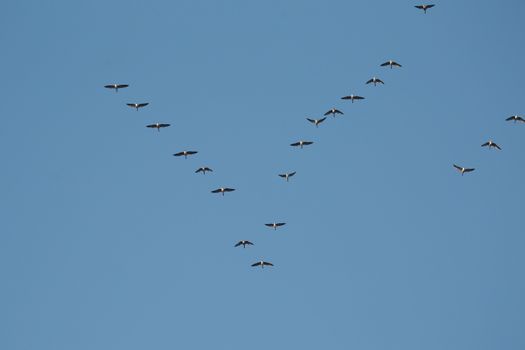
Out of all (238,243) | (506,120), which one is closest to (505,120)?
(506,120)

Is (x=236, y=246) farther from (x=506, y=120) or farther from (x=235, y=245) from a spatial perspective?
(x=506, y=120)

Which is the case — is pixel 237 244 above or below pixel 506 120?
below

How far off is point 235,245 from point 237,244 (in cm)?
190

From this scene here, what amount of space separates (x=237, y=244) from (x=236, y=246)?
1.16 metres

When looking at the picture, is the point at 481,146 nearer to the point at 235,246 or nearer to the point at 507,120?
the point at 507,120

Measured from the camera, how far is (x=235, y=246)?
7736 inches

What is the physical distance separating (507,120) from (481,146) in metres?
5.74

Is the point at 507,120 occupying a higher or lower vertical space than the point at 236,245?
higher

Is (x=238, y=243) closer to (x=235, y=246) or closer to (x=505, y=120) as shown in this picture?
(x=235, y=246)

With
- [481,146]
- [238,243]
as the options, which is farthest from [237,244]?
[481,146]

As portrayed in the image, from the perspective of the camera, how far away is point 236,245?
19812 centimetres

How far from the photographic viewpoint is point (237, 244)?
199000mm

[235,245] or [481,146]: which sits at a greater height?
[481,146]

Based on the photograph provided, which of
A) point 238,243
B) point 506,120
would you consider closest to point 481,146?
point 506,120
